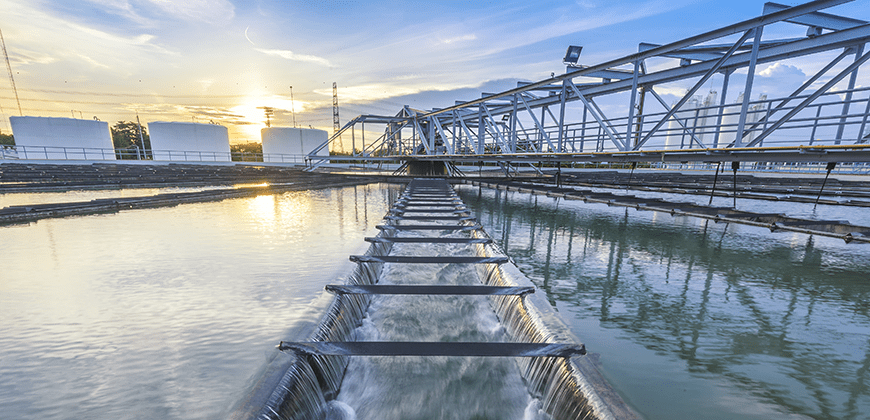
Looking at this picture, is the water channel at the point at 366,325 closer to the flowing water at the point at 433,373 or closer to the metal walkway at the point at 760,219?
Answer: the flowing water at the point at 433,373

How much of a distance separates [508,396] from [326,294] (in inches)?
93.3

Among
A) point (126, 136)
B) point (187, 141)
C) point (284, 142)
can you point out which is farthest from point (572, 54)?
point (126, 136)

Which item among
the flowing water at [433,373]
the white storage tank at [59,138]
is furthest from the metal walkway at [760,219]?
the white storage tank at [59,138]

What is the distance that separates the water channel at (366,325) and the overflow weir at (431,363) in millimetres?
42

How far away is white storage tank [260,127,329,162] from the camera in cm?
Result: 3909

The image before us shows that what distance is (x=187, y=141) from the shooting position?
3375 cm

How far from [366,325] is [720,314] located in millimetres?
4125

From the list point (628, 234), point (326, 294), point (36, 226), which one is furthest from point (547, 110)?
point (36, 226)

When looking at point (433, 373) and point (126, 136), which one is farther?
point (126, 136)

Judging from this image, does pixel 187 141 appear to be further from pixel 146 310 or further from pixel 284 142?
pixel 146 310

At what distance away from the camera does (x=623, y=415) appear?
189 centimetres

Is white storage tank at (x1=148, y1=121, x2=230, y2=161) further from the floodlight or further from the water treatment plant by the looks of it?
the floodlight

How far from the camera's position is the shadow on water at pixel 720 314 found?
2.41 m

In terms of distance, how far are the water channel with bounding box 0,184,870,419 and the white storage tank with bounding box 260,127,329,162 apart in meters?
35.1
